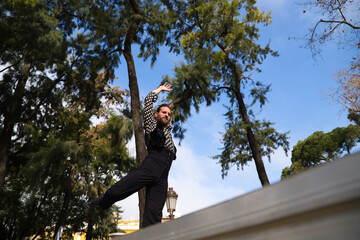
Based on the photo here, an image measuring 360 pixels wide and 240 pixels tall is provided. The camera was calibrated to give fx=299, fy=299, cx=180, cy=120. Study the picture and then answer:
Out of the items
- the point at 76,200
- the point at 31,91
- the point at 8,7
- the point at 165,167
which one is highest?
the point at 8,7

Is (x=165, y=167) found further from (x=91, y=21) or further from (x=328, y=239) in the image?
(x=91, y=21)

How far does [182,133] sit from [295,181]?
10.3m

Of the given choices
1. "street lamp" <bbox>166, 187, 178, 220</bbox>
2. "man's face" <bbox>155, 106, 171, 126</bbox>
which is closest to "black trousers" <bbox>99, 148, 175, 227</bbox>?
"man's face" <bbox>155, 106, 171, 126</bbox>

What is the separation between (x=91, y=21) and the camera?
10.5 meters

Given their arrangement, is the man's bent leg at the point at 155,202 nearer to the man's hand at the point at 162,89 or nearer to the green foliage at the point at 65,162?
the man's hand at the point at 162,89

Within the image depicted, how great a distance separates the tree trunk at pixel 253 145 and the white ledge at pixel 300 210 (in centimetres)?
997

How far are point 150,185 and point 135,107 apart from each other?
6.04 m

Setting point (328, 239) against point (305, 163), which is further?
point (305, 163)

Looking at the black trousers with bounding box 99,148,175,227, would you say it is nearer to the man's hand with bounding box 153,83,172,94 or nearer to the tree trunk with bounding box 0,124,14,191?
the man's hand with bounding box 153,83,172,94

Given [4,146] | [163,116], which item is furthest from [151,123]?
[4,146]

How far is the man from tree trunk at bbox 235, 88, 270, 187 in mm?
8334

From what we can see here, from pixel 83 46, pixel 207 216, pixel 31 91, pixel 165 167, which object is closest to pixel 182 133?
pixel 83 46

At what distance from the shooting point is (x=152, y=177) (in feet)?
8.22

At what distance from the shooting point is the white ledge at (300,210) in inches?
23.8
